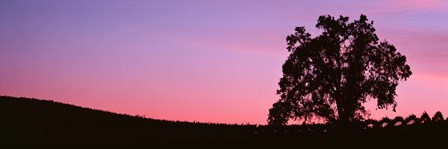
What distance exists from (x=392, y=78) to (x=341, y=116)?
5314 mm

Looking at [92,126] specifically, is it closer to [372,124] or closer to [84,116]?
[84,116]

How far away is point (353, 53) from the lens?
4162cm

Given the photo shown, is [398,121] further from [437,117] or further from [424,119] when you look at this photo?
[437,117]

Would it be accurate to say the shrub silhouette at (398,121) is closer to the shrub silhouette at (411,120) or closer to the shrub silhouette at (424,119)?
the shrub silhouette at (411,120)

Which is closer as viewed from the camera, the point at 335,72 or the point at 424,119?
the point at 424,119

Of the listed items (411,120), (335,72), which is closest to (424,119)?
(411,120)

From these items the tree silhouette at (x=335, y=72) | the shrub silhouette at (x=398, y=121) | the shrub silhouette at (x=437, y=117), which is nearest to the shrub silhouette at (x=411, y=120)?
the shrub silhouette at (x=398, y=121)

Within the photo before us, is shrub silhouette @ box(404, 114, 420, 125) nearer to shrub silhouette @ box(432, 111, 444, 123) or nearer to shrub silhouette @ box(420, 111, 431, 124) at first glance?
shrub silhouette @ box(420, 111, 431, 124)

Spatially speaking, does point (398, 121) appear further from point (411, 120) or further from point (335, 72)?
point (335, 72)

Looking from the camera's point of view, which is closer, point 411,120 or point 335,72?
point 411,120

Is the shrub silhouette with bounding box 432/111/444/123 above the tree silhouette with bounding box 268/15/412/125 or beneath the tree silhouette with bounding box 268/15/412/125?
beneath

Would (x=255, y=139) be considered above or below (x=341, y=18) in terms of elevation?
below

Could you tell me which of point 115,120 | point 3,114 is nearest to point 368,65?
point 115,120

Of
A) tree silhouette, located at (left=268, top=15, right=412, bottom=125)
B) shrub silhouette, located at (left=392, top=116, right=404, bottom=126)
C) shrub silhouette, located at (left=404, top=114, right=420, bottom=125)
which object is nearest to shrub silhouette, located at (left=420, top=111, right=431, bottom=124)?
shrub silhouette, located at (left=404, top=114, right=420, bottom=125)
